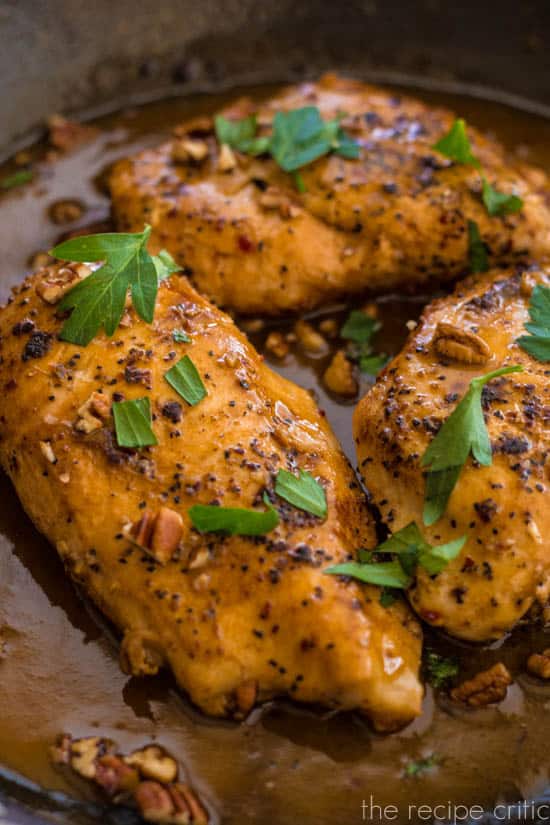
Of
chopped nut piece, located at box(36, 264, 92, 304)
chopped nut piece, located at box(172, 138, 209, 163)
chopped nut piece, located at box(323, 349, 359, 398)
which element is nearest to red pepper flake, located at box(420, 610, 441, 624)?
chopped nut piece, located at box(323, 349, 359, 398)

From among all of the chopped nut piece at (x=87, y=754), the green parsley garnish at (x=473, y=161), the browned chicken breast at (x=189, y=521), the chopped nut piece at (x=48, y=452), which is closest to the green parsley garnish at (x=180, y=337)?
the browned chicken breast at (x=189, y=521)

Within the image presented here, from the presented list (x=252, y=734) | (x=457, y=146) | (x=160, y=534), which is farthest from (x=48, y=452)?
(x=457, y=146)

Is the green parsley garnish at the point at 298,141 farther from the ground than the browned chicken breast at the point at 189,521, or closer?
farther from the ground

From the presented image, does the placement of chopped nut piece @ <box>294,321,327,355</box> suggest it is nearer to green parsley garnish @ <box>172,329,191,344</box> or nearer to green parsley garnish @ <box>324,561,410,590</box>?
green parsley garnish @ <box>172,329,191,344</box>

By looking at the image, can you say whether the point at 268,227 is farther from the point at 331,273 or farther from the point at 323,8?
the point at 323,8

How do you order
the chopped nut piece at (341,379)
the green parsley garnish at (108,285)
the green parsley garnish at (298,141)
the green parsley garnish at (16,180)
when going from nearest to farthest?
the green parsley garnish at (108,285) < the chopped nut piece at (341,379) < the green parsley garnish at (298,141) < the green parsley garnish at (16,180)

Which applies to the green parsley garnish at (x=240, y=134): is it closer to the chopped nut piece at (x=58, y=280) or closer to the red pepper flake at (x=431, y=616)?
the chopped nut piece at (x=58, y=280)

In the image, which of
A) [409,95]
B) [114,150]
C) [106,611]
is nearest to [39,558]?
[106,611]

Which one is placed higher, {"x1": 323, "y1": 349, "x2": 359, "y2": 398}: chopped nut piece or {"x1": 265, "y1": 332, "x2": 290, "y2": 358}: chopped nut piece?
{"x1": 265, "y1": 332, "x2": 290, "y2": 358}: chopped nut piece
